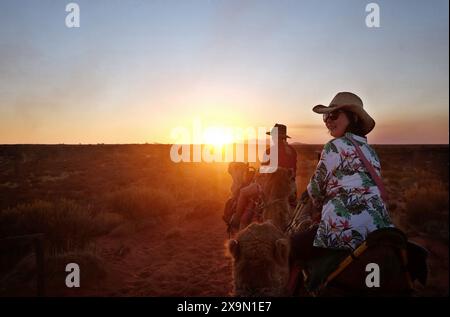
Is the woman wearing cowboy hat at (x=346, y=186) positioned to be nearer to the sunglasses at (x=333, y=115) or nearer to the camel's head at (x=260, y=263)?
the sunglasses at (x=333, y=115)

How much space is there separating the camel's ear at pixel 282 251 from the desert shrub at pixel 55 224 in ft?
27.0

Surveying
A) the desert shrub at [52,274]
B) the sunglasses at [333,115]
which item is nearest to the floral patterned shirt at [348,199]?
the sunglasses at [333,115]

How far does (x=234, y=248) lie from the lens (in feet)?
9.41

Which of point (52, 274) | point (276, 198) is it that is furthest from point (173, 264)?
point (276, 198)

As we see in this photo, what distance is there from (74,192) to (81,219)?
370 inches

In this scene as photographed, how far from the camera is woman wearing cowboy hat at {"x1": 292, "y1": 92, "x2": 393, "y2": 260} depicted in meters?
2.65

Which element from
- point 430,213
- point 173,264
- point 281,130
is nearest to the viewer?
point 281,130

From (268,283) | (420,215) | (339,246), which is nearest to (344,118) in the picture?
(339,246)

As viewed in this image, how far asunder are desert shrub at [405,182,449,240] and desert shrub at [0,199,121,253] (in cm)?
1317

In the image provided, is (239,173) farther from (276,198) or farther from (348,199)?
(348,199)

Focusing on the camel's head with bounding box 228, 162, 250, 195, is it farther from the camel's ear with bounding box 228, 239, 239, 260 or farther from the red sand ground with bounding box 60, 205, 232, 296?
the camel's ear with bounding box 228, 239, 239, 260

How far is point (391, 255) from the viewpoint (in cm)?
245

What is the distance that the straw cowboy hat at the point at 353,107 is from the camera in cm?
295

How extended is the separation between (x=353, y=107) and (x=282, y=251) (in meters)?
1.60
